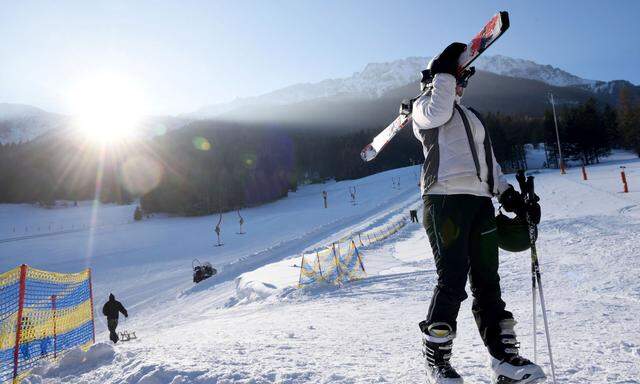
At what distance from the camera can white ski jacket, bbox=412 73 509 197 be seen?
8.05 ft

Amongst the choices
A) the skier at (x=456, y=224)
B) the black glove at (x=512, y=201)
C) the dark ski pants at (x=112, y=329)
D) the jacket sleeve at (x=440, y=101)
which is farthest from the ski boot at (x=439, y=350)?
the dark ski pants at (x=112, y=329)

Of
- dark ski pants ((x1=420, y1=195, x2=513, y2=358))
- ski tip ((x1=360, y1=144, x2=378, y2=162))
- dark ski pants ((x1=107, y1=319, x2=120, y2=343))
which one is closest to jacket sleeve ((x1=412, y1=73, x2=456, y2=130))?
dark ski pants ((x1=420, y1=195, x2=513, y2=358))

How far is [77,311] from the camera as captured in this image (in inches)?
330

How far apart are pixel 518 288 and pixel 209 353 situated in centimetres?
515

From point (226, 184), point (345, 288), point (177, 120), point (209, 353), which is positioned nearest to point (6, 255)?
point (226, 184)

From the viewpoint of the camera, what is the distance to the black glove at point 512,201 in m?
2.67

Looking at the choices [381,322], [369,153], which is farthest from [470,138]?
[381,322]

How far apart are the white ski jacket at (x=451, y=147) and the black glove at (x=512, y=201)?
0.32 feet

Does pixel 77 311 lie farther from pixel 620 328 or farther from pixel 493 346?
pixel 620 328

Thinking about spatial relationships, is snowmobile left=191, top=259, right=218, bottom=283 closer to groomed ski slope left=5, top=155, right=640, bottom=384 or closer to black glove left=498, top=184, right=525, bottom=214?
groomed ski slope left=5, top=155, right=640, bottom=384

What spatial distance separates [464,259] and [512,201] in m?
0.63

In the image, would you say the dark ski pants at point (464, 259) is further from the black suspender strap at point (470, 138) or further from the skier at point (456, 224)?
the black suspender strap at point (470, 138)

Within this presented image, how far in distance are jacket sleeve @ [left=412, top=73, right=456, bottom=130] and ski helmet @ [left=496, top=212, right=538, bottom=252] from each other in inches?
35.1

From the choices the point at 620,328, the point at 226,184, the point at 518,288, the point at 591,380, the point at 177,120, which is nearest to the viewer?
the point at 591,380
